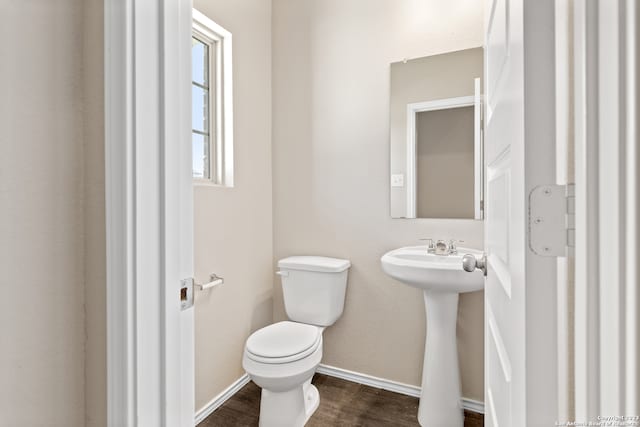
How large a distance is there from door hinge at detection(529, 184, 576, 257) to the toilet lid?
128cm

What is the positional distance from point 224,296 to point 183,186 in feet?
4.37

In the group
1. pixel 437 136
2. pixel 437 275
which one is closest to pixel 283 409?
pixel 437 275

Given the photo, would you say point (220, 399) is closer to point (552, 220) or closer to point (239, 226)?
point (239, 226)

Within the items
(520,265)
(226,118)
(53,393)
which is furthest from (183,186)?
(226,118)

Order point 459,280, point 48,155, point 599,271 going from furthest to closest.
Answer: point 459,280, point 48,155, point 599,271

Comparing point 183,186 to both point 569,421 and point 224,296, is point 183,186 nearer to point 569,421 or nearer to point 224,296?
point 569,421

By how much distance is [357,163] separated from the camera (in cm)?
210

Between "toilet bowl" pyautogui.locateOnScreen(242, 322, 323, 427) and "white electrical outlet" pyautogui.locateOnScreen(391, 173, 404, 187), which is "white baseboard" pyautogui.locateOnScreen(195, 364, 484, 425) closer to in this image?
"toilet bowl" pyautogui.locateOnScreen(242, 322, 323, 427)

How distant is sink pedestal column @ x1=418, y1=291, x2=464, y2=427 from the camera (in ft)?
5.45

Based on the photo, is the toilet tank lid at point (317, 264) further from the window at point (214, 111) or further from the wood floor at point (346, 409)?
the wood floor at point (346, 409)

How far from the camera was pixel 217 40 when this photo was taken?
1957 millimetres

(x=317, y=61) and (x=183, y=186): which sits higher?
(x=317, y=61)

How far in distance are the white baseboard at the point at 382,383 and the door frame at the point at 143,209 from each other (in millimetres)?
1622

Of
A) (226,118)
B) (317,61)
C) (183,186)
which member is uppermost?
(317,61)
